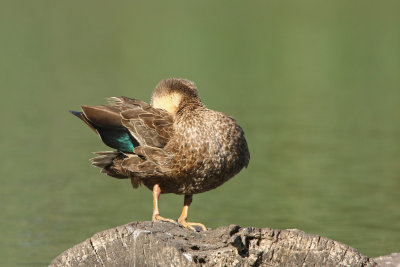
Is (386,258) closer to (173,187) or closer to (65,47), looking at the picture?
(173,187)

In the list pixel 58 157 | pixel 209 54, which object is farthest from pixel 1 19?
pixel 58 157

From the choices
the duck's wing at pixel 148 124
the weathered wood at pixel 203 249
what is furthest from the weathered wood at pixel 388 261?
the duck's wing at pixel 148 124

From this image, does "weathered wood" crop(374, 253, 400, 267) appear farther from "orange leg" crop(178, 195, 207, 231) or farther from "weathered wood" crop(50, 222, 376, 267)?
"orange leg" crop(178, 195, 207, 231)

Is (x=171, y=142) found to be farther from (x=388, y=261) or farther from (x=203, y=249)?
(x=388, y=261)

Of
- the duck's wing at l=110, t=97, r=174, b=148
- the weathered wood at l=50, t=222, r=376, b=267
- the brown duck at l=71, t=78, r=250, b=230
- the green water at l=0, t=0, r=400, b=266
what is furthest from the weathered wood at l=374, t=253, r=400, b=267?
the green water at l=0, t=0, r=400, b=266

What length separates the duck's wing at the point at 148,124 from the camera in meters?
7.01

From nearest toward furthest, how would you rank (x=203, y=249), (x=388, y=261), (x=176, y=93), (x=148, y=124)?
(x=203, y=249) < (x=388, y=261) < (x=148, y=124) < (x=176, y=93)

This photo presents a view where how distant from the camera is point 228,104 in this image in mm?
20906

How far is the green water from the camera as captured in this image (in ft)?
38.2

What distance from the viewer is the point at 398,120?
1891 centimetres

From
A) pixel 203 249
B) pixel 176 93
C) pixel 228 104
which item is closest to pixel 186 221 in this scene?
pixel 176 93

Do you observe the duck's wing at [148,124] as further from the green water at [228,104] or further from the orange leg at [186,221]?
the green water at [228,104]

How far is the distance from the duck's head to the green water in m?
2.99

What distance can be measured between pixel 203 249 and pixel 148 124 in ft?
5.39
